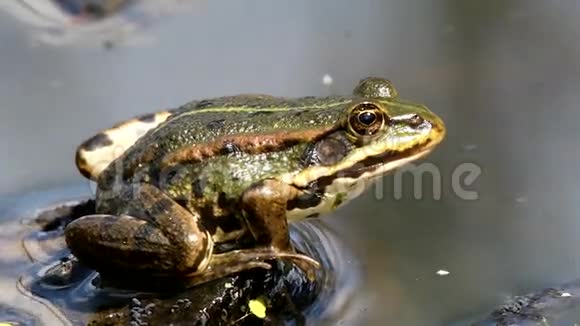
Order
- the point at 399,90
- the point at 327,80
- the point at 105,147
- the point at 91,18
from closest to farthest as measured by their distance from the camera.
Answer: the point at 105,147
the point at 399,90
the point at 327,80
the point at 91,18

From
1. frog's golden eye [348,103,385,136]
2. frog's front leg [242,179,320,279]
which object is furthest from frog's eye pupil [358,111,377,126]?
frog's front leg [242,179,320,279]

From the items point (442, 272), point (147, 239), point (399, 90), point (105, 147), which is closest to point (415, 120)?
point (442, 272)

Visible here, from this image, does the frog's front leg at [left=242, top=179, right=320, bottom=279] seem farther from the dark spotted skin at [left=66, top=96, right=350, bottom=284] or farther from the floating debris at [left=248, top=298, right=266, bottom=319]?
the floating debris at [left=248, top=298, right=266, bottom=319]

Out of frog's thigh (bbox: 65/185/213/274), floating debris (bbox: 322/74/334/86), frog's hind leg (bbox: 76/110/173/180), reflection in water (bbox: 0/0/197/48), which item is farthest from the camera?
reflection in water (bbox: 0/0/197/48)

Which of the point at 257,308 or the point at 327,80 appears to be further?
the point at 327,80

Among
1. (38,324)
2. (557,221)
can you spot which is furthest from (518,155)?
(38,324)

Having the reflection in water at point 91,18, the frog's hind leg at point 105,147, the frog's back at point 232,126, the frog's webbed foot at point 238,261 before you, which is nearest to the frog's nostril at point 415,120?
the frog's back at point 232,126

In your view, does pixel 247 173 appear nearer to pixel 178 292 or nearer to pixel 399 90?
pixel 178 292

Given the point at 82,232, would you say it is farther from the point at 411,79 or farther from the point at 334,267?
the point at 411,79
